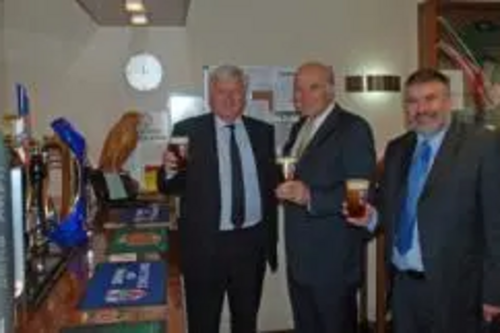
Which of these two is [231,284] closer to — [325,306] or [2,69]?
[325,306]

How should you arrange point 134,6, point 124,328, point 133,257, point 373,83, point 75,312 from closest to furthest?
point 124,328 → point 75,312 → point 133,257 → point 134,6 → point 373,83

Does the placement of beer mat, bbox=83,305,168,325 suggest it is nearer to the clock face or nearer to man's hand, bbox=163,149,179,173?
man's hand, bbox=163,149,179,173

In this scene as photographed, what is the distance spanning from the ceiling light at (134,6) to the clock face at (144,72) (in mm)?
600

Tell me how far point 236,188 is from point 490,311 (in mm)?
1113

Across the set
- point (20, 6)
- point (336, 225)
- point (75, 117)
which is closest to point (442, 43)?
point (336, 225)

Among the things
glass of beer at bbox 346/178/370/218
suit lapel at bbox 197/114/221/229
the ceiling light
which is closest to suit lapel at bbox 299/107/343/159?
suit lapel at bbox 197/114/221/229

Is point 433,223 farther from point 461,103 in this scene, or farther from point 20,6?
point 20,6

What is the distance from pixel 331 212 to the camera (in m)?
2.39

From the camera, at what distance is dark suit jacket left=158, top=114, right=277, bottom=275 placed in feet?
8.43

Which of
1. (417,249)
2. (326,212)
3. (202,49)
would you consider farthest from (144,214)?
(202,49)

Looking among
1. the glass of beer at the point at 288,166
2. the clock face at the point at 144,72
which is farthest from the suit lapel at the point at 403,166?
the clock face at the point at 144,72

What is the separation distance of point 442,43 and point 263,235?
1.86m

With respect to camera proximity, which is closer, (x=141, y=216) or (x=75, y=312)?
(x=75, y=312)

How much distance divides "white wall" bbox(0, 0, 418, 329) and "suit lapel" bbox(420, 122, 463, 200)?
174 centimetres
